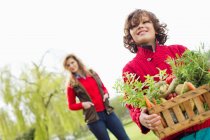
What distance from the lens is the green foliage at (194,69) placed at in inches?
76.8

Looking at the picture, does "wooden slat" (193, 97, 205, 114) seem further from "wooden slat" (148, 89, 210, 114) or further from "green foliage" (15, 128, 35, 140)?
"green foliage" (15, 128, 35, 140)

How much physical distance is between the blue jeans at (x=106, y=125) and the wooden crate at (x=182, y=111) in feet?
9.12

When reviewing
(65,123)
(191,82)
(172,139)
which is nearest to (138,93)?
(191,82)

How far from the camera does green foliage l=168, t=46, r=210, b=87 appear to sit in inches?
76.8

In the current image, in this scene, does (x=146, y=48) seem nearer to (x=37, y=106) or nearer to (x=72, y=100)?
(x=72, y=100)

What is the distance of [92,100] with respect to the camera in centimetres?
482

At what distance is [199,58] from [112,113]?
2802 mm

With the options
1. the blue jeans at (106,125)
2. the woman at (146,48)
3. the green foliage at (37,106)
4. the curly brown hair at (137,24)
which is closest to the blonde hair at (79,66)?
the blue jeans at (106,125)

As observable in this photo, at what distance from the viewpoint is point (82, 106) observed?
484cm

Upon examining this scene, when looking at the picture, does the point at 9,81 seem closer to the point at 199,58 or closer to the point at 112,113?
the point at 112,113

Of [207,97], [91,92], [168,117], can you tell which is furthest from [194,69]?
[91,92]

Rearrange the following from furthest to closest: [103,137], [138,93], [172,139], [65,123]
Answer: [65,123] < [103,137] < [172,139] < [138,93]

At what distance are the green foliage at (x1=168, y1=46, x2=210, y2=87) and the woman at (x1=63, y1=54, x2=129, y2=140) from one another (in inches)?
107

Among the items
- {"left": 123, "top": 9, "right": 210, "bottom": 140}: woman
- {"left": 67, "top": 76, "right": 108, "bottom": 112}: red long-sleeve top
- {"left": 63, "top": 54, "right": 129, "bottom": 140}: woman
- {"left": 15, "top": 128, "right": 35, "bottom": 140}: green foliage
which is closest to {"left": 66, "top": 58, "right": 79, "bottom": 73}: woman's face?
{"left": 63, "top": 54, "right": 129, "bottom": 140}: woman
